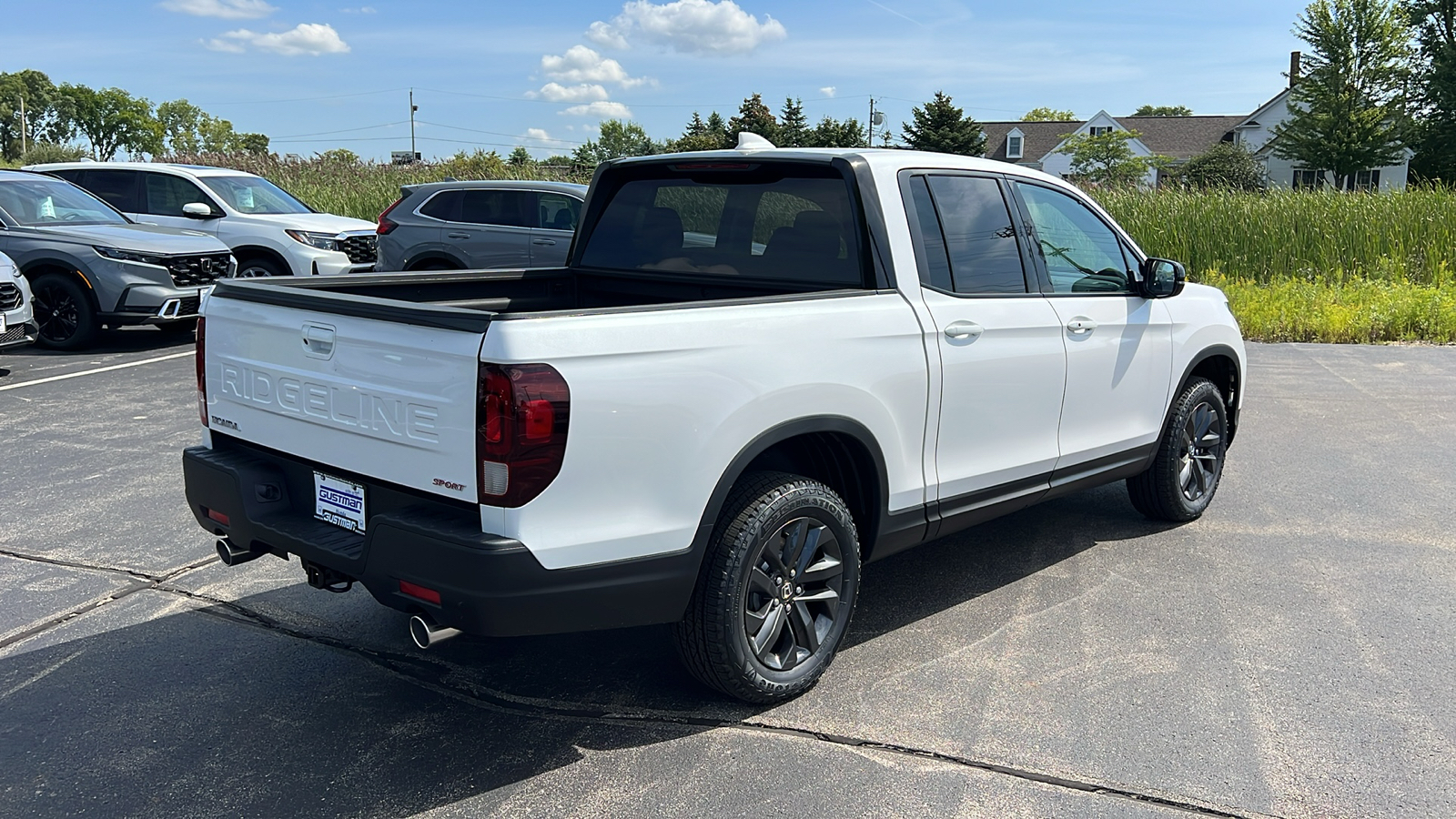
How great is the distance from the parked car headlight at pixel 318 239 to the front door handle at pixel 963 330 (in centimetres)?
1099

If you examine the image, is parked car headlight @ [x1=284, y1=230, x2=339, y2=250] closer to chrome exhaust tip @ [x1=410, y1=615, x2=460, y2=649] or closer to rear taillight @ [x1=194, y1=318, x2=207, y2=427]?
rear taillight @ [x1=194, y1=318, x2=207, y2=427]

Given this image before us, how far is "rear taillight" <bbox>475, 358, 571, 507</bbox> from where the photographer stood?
9.34ft

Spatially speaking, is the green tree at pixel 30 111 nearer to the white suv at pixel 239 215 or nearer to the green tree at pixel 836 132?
the green tree at pixel 836 132

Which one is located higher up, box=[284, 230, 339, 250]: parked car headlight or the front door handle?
box=[284, 230, 339, 250]: parked car headlight

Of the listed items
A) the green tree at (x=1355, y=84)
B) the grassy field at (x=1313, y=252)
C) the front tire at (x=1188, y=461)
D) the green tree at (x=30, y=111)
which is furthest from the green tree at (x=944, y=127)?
the green tree at (x=30, y=111)

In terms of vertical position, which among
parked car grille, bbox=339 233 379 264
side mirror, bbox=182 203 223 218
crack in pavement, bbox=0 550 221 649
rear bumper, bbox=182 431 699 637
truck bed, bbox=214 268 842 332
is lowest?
crack in pavement, bbox=0 550 221 649

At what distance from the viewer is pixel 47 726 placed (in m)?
3.49

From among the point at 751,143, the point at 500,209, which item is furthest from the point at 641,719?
the point at 500,209

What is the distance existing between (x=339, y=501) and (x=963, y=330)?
7.44 feet

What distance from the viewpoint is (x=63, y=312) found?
11367mm

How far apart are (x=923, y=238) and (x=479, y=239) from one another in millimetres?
9744

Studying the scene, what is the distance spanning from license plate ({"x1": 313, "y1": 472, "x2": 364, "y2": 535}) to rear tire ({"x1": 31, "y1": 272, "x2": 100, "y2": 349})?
9.29 m

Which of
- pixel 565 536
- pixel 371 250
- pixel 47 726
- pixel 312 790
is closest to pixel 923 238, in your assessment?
pixel 565 536

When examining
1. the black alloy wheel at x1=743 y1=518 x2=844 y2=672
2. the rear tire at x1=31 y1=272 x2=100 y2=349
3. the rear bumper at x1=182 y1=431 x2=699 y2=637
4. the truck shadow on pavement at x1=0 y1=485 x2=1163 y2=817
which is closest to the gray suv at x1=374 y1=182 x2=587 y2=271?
the rear tire at x1=31 y1=272 x2=100 y2=349
